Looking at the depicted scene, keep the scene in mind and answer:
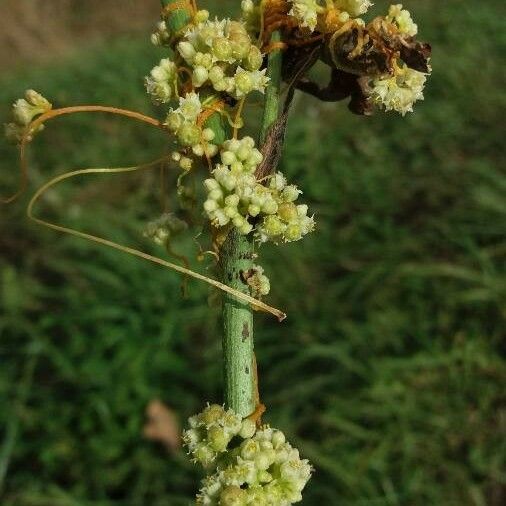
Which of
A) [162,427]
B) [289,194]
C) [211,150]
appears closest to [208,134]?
[211,150]

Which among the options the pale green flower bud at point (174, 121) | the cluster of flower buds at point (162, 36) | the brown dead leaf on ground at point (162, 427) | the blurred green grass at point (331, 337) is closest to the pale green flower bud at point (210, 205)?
the pale green flower bud at point (174, 121)


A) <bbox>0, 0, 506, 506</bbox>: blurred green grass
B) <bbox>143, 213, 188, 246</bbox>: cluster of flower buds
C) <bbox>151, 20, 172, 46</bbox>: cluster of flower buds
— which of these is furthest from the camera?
<bbox>0, 0, 506, 506</bbox>: blurred green grass

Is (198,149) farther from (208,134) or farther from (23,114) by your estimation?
(23,114)

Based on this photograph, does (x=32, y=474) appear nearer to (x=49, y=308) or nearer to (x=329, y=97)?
(x=49, y=308)

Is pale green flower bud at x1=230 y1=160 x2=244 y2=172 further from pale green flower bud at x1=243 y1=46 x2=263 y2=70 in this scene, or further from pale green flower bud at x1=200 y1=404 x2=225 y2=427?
pale green flower bud at x1=200 y1=404 x2=225 y2=427

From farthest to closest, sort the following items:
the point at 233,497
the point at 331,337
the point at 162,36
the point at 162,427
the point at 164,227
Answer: the point at 331,337
the point at 162,427
the point at 164,227
the point at 162,36
the point at 233,497

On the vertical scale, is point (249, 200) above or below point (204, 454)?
→ above

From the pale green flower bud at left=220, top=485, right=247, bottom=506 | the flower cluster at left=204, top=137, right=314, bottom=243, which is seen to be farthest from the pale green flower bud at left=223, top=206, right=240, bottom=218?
the pale green flower bud at left=220, top=485, right=247, bottom=506

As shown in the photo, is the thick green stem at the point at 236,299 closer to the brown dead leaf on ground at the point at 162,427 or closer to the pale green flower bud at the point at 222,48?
the pale green flower bud at the point at 222,48
